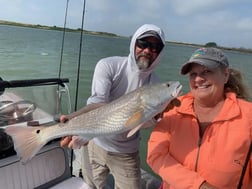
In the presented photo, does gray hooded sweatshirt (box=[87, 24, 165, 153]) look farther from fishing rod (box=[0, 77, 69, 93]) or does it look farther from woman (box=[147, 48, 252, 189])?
woman (box=[147, 48, 252, 189])

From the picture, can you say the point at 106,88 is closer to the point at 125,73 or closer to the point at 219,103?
the point at 125,73

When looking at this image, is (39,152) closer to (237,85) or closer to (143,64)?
(143,64)

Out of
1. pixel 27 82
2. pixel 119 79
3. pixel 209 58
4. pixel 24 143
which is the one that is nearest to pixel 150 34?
pixel 119 79

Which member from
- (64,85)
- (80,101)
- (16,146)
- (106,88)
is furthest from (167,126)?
(80,101)

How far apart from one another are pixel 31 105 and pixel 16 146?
85 centimetres

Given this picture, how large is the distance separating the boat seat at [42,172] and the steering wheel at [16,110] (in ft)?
1.34

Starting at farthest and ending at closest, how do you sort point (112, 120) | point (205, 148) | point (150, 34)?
1. point (150, 34)
2. point (112, 120)
3. point (205, 148)

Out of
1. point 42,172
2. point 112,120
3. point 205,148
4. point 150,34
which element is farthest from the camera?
point 42,172

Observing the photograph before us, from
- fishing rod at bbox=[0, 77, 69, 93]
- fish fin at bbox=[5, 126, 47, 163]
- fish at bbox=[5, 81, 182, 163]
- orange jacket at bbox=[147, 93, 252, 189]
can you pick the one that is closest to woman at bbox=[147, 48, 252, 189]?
orange jacket at bbox=[147, 93, 252, 189]

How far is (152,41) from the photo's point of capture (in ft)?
9.23

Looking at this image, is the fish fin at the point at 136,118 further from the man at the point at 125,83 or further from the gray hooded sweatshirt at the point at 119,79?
the gray hooded sweatshirt at the point at 119,79

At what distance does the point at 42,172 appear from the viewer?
2902 millimetres

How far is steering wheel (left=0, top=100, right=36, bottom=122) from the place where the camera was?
9.47 feet

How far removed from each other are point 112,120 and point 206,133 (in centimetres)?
72
